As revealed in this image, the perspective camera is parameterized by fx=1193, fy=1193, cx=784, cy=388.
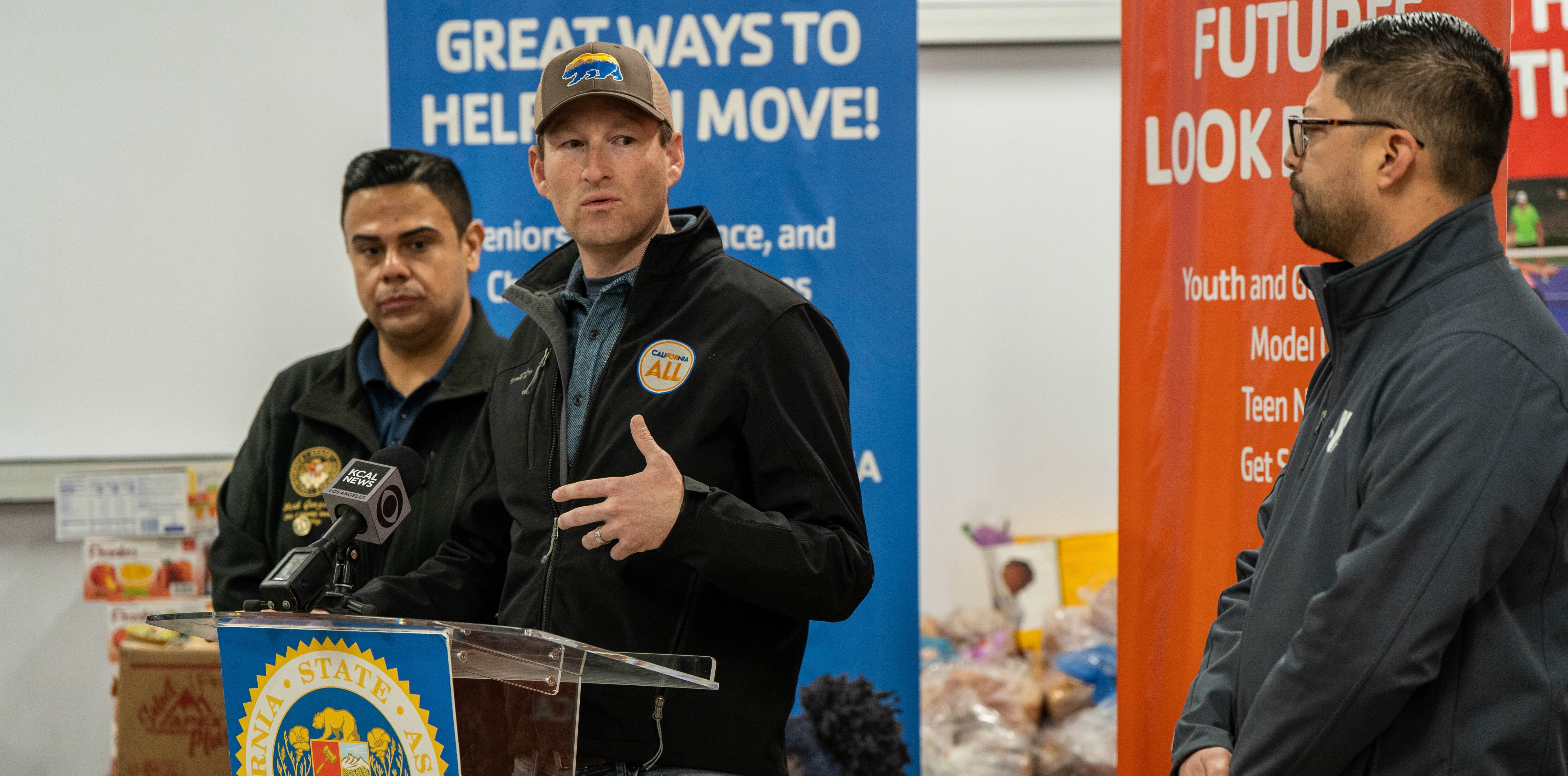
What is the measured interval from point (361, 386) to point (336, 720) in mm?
1377

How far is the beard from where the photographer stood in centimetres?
145

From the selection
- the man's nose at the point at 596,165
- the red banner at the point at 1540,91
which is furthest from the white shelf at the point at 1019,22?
the man's nose at the point at 596,165

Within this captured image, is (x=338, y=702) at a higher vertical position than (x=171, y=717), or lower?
higher

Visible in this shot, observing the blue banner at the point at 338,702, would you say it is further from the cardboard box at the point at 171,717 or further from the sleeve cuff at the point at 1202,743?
the cardboard box at the point at 171,717

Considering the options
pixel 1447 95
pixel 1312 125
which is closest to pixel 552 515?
pixel 1312 125

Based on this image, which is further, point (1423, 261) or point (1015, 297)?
point (1015, 297)

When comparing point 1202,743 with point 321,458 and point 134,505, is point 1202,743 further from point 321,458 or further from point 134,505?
point 134,505

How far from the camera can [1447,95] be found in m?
1.39

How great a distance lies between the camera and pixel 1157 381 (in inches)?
97.0

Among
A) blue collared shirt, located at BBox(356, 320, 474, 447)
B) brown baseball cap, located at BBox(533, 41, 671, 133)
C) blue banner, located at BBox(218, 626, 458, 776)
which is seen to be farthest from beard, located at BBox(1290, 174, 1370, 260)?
blue collared shirt, located at BBox(356, 320, 474, 447)

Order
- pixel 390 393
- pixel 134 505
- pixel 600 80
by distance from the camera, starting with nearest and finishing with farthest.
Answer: pixel 600 80, pixel 390 393, pixel 134 505

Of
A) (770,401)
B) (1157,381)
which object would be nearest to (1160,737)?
(1157,381)

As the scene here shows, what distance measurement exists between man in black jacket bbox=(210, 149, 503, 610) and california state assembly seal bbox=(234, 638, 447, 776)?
1.06 meters

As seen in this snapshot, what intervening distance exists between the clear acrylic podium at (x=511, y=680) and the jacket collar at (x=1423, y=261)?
884 millimetres
